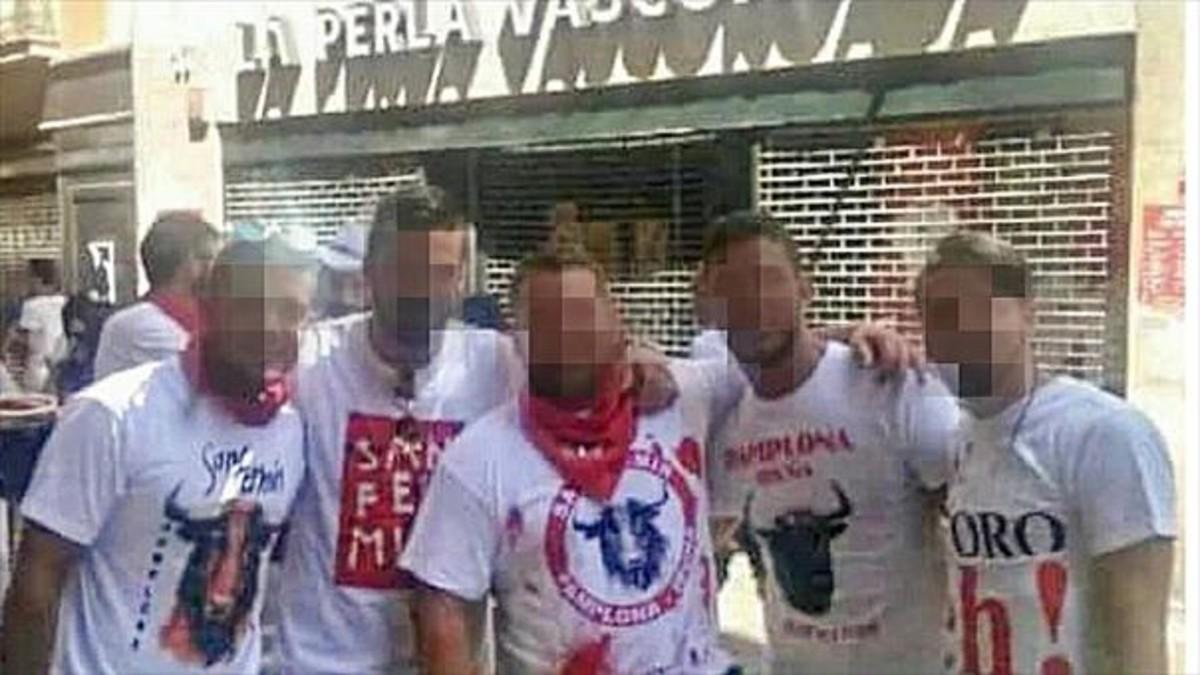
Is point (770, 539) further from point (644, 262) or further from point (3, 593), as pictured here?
point (3, 593)

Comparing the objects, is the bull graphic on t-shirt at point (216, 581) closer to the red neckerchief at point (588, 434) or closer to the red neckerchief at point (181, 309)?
the red neckerchief at point (181, 309)

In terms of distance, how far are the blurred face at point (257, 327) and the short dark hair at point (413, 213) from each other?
0.11 metres

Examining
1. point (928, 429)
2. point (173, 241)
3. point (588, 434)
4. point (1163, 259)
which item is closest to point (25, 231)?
point (173, 241)

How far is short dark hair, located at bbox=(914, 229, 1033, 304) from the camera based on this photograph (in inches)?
74.2

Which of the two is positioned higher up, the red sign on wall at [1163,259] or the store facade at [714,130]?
the store facade at [714,130]

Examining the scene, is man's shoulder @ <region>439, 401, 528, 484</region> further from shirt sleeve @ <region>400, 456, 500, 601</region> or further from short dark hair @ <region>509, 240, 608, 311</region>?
short dark hair @ <region>509, 240, 608, 311</region>

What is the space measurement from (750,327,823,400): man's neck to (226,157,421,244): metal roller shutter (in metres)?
0.51

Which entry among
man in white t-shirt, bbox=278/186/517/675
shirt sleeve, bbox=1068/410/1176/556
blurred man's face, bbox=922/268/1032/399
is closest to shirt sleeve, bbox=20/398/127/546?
man in white t-shirt, bbox=278/186/517/675

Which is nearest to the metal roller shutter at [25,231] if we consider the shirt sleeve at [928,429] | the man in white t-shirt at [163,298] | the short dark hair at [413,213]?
the man in white t-shirt at [163,298]

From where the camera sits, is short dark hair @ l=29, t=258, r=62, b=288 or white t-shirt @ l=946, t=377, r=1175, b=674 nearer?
white t-shirt @ l=946, t=377, r=1175, b=674

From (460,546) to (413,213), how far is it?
441 millimetres

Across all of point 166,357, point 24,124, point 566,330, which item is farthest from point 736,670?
point 24,124

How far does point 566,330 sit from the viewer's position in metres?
1.83

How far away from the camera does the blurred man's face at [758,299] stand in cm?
194
